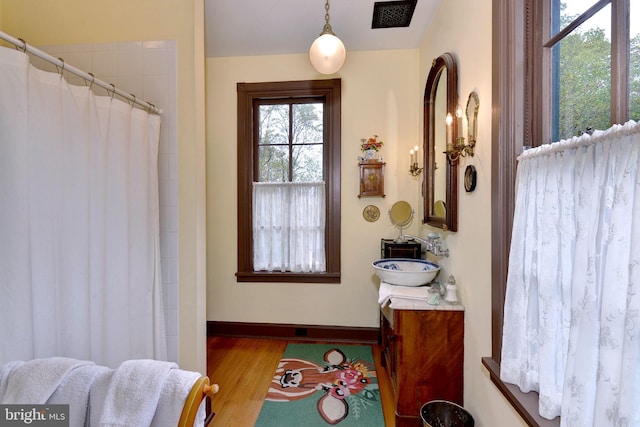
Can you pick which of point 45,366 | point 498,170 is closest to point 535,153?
point 498,170

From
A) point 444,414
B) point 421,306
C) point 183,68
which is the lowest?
point 444,414

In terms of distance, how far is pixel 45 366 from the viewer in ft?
2.62

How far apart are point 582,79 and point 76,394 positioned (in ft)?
5.83

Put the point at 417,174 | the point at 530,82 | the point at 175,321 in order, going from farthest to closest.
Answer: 1. the point at 417,174
2. the point at 175,321
3. the point at 530,82

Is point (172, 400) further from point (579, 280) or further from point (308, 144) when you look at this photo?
point (308, 144)

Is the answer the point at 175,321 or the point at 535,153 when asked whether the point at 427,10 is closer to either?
the point at 535,153

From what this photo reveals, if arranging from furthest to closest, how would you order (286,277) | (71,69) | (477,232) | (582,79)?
(286,277)
(477,232)
(71,69)
(582,79)

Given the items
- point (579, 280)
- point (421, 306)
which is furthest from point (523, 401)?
point (421, 306)

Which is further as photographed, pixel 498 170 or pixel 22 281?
pixel 498 170

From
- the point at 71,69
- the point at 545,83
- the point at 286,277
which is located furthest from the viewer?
the point at 286,277

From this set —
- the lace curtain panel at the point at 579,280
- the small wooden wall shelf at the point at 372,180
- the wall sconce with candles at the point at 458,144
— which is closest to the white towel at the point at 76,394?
the lace curtain panel at the point at 579,280

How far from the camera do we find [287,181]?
2.83 m

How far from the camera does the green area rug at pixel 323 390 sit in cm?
177

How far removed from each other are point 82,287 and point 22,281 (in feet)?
0.80
